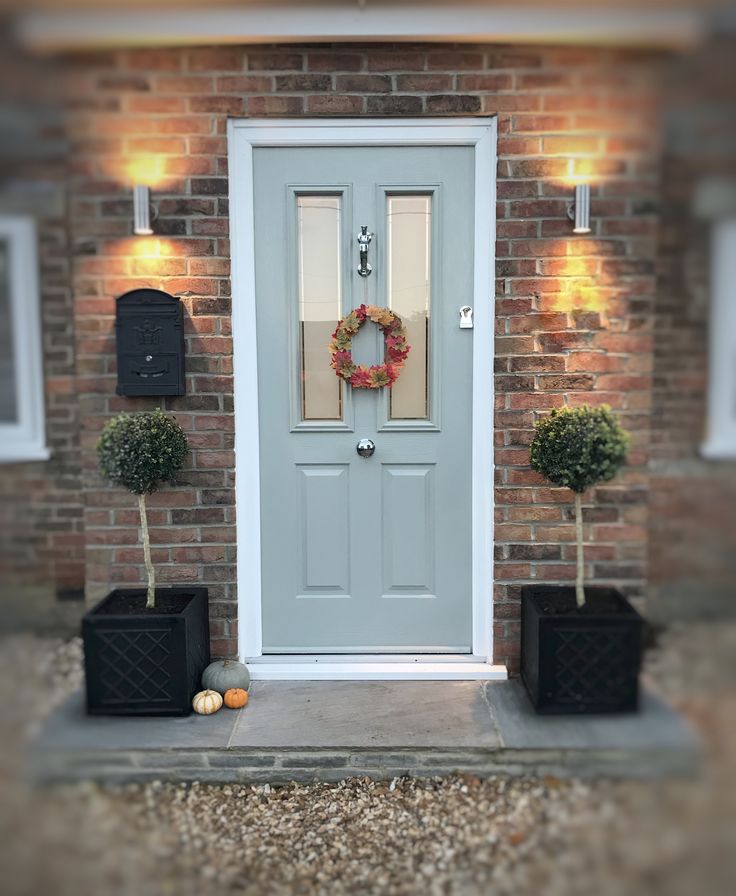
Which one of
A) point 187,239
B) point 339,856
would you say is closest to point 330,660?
point 339,856

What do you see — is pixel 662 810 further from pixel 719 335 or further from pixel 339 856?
pixel 719 335

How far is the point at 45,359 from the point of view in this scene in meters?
3.10

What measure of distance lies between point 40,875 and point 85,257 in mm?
2206

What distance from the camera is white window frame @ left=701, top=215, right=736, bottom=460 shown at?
1825mm

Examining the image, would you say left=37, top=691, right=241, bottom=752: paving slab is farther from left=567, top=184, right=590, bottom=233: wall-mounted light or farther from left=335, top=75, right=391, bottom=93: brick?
left=335, top=75, right=391, bottom=93: brick

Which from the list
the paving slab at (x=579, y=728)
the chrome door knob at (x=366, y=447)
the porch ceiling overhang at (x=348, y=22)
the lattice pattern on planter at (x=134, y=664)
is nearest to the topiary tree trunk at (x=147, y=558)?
the lattice pattern on planter at (x=134, y=664)

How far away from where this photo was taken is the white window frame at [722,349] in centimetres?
183

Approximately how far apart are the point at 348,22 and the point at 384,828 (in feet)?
9.59

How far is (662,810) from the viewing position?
1.89 meters

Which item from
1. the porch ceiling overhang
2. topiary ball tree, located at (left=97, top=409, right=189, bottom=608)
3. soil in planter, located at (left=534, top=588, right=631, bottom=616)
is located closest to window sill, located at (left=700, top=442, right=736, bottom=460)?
soil in planter, located at (left=534, top=588, right=631, bottom=616)

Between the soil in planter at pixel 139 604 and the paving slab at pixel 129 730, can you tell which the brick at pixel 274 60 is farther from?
the paving slab at pixel 129 730

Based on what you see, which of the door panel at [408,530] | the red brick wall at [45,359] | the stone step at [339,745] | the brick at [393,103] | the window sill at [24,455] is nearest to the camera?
the red brick wall at [45,359]

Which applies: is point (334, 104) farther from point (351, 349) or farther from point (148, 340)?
point (148, 340)

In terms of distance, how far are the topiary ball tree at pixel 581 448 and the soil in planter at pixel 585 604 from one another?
90 mm
